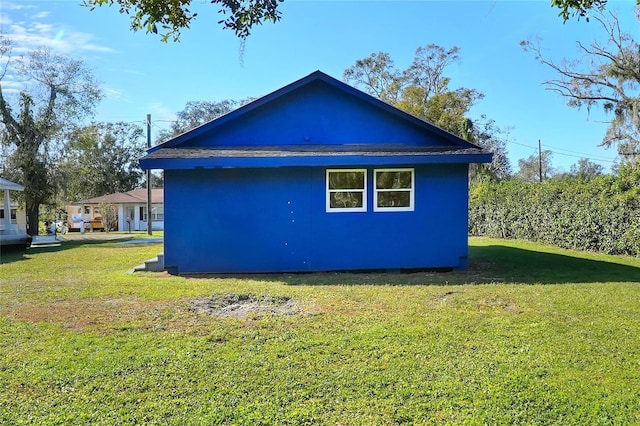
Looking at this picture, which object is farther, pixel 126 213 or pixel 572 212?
pixel 126 213

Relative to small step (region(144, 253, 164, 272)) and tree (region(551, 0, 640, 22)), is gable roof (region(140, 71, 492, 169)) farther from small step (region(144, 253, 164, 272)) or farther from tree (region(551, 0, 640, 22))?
tree (region(551, 0, 640, 22))

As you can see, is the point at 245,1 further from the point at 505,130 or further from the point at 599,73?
the point at 505,130

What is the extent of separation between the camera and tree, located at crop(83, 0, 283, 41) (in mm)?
4020

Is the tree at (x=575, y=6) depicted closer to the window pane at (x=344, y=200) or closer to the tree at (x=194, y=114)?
the window pane at (x=344, y=200)

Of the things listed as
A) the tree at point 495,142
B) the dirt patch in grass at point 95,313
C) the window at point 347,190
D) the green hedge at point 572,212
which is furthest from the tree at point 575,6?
the tree at point 495,142

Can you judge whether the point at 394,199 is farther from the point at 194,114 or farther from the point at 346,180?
the point at 194,114

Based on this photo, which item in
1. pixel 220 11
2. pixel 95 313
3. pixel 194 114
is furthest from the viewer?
pixel 194 114

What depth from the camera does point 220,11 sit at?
406 cm

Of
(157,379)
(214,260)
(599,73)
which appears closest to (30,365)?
(157,379)

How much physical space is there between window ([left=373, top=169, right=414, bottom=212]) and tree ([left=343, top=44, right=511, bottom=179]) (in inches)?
936

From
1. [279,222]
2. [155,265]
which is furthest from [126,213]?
[279,222]

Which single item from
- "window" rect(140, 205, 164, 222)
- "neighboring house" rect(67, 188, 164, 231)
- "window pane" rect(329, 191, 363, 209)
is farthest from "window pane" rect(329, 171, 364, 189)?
"window" rect(140, 205, 164, 222)

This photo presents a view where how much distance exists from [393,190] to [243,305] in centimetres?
483

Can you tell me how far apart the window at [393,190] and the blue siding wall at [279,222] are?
14 cm
